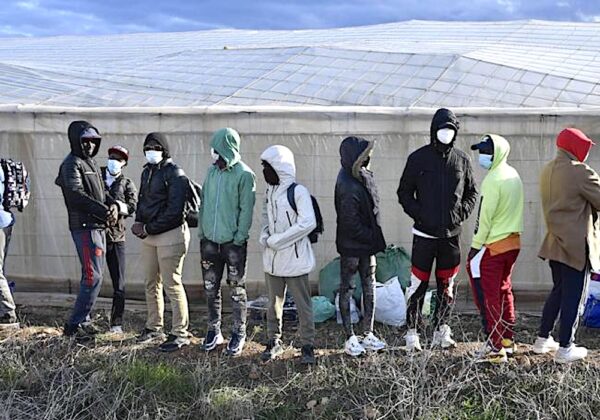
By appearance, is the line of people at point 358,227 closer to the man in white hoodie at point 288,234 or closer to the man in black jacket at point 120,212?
the man in white hoodie at point 288,234

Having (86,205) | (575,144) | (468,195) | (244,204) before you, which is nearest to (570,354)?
(468,195)

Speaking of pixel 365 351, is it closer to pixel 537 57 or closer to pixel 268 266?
pixel 268 266

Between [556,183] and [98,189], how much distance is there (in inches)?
123

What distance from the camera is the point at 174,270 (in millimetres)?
4930

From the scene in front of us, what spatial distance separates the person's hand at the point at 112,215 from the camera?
497 cm

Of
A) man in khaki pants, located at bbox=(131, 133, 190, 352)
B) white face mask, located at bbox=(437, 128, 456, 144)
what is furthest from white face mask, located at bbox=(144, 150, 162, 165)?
white face mask, located at bbox=(437, 128, 456, 144)

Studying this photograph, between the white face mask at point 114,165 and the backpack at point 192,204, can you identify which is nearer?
the backpack at point 192,204

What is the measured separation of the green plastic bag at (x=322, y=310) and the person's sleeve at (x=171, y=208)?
148 centimetres

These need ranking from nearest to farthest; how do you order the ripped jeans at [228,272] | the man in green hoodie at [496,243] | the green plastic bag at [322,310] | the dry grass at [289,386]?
the dry grass at [289,386] < the man in green hoodie at [496,243] < the ripped jeans at [228,272] < the green plastic bag at [322,310]

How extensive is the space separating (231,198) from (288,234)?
482 mm

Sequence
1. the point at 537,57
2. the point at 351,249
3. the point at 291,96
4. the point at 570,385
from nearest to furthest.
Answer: the point at 570,385 → the point at 351,249 → the point at 291,96 → the point at 537,57

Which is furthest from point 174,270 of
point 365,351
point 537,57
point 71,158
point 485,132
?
point 537,57

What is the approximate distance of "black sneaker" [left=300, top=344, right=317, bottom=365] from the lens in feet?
15.2

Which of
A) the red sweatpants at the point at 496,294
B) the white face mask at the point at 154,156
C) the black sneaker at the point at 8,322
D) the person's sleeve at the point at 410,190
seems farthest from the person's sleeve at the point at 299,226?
the black sneaker at the point at 8,322
